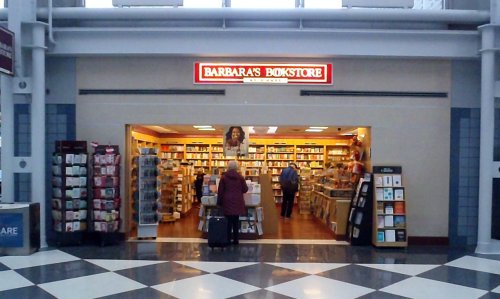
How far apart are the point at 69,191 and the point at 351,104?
205 inches

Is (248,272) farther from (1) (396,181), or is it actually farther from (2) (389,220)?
(1) (396,181)

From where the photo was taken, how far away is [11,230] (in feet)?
24.1

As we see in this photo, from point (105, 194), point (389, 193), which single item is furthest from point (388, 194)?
point (105, 194)

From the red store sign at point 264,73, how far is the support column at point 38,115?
266 centimetres

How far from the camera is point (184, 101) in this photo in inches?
338

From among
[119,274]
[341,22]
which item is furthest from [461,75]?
[119,274]

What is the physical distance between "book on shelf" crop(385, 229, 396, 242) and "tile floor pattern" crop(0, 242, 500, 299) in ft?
0.62

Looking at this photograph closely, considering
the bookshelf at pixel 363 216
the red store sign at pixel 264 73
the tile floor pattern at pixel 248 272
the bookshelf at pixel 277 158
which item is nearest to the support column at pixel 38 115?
the tile floor pattern at pixel 248 272

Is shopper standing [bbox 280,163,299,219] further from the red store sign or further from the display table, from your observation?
the display table

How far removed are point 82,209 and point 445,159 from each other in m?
6.56

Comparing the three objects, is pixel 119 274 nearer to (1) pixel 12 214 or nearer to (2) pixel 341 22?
(1) pixel 12 214

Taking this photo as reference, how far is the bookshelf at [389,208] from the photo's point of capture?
8.12 meters

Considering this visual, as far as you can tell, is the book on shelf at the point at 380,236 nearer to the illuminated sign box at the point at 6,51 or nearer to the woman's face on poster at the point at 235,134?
the woman's face on poster at the point at 235,134

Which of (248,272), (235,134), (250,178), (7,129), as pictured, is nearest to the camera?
(248,272)
